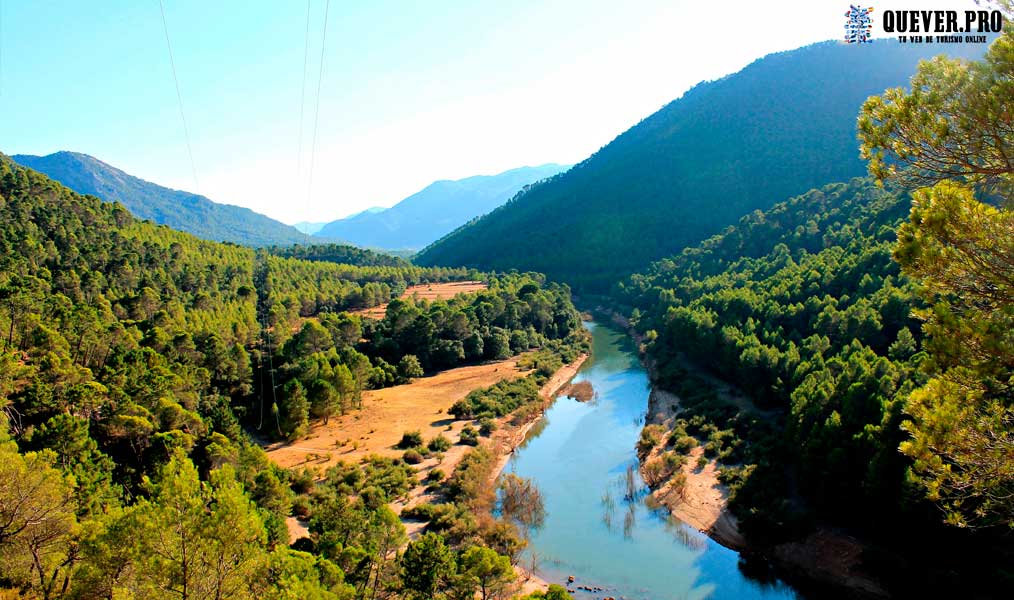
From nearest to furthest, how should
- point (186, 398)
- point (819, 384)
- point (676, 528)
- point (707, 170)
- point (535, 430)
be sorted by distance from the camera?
point (676, 528) < point (819, 384) < point (186, 398) < point (535, 430) < point (707, 170)

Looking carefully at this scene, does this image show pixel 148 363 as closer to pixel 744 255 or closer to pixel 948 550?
pixel 948 550

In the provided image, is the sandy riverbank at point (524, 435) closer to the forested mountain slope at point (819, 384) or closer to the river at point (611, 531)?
the river at point (611, 531)

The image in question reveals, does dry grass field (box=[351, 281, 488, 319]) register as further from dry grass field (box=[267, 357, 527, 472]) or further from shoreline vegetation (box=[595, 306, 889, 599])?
shoreline vegetation (box=[595, 306, 889, 599])

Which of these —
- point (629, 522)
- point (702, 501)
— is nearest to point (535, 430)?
point (629, 522)

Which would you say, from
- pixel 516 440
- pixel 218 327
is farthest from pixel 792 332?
pixel 218 327

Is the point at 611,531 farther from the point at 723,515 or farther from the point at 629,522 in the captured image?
the point at 723,515

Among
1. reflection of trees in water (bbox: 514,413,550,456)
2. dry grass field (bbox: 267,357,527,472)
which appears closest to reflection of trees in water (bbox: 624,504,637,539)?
dry grass field (bbox: 267,357,527,472)
